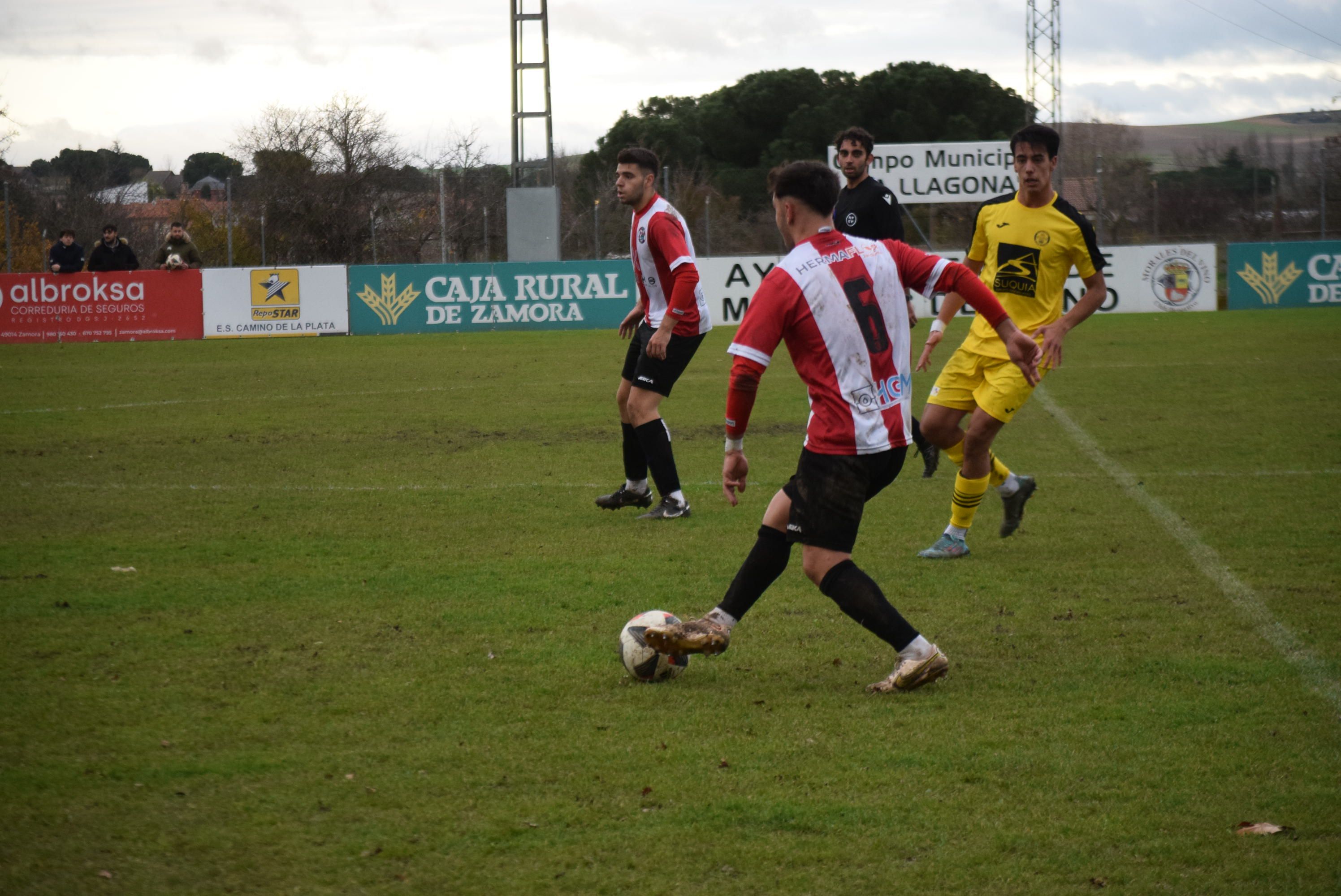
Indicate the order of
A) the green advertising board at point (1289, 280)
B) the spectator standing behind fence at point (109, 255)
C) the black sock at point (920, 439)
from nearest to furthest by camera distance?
the black sock at point (920, 439) < the spectator standing behind fence at point (109, 255) < the green advertising board at point (1289, 280)

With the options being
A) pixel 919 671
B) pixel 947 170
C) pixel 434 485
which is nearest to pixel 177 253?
pixel 434 485

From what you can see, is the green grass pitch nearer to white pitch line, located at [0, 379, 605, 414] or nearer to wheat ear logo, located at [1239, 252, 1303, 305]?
white pitch line, located at [0, 379, 605, 414]

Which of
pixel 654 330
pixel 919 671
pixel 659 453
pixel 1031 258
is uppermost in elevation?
pixel 1031 258

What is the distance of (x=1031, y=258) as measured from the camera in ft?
22.1

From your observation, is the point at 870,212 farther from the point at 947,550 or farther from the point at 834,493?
the point at 834,493

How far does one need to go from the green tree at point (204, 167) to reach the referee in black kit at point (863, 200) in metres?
44.0

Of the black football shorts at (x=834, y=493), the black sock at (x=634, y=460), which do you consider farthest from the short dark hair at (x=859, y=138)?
the black football shorts at (x=834, y=493)

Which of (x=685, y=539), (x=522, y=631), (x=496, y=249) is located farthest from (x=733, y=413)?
(x=496, y=249)

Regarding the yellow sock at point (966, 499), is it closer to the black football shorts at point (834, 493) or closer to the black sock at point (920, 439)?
the black sock at point (920, 439)

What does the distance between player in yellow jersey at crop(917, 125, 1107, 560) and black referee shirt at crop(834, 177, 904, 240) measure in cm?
104

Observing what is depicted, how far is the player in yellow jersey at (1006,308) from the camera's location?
655cm

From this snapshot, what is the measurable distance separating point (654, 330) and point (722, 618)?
3573mm

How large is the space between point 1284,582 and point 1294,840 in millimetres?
2972

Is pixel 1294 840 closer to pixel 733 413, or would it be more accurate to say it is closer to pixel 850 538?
pixel 850 538
